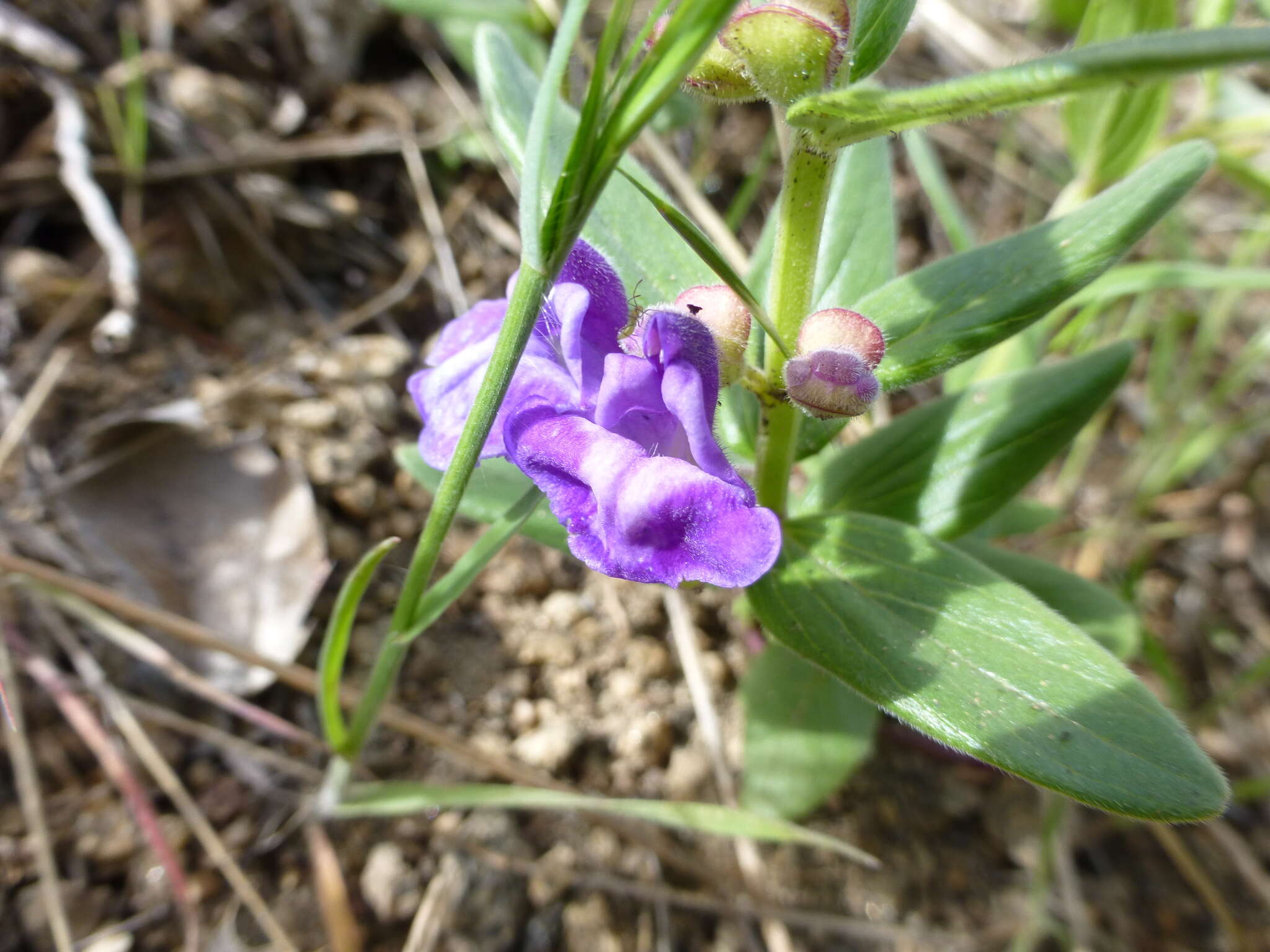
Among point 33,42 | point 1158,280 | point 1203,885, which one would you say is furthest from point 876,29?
point 33,42

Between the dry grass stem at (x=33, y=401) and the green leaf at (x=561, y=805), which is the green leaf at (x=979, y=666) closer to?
the green leaf at (x=561, y=805)

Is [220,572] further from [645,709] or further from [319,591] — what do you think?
[645,709]

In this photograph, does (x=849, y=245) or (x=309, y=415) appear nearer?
(x=849, y=245)

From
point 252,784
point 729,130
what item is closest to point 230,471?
point 252,784

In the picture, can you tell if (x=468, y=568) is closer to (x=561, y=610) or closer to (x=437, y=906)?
(x=437, y=906)

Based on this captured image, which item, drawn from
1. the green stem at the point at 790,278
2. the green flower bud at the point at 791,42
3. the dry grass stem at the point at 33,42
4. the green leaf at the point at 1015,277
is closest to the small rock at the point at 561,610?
the green stem at the point at 790,278

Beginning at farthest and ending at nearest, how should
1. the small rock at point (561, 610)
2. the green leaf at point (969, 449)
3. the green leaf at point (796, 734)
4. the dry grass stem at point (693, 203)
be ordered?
the dry grass stem at point (693, 203) < the small rock at point (561, 610) < the green leaf at point (796, 734) < the green leaf at point (969, 449)

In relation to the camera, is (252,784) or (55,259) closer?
(252,784)
